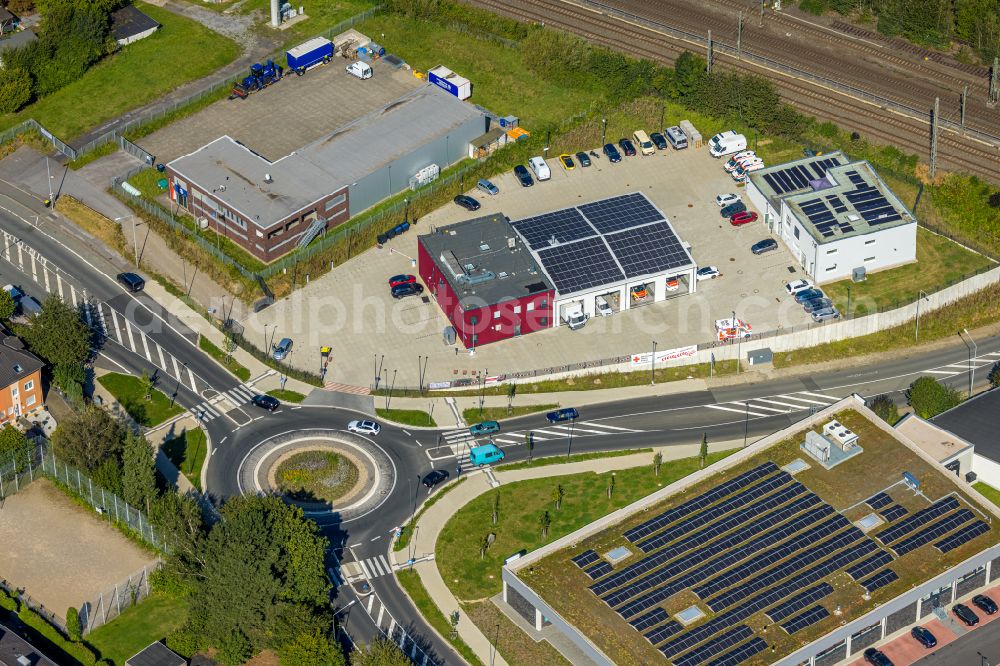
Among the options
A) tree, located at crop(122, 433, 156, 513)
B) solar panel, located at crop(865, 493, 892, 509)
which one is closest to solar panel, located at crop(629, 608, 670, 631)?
solar panel, located at crop(865, 493, 892, 509)

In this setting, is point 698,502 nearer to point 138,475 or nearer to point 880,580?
point 880,580

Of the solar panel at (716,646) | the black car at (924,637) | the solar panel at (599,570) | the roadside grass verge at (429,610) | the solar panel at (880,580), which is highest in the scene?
the solar panel at (880,580)

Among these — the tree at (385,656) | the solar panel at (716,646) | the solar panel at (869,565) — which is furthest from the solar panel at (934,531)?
the tree at (385,656)

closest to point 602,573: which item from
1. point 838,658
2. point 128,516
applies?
point 838,658

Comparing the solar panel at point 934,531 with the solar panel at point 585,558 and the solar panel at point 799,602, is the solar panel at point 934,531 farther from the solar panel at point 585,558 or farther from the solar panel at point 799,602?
the solar panel at point 585,558

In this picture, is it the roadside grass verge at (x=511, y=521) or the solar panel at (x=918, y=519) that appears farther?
the roadside grass verge at (x=511, y=521)
